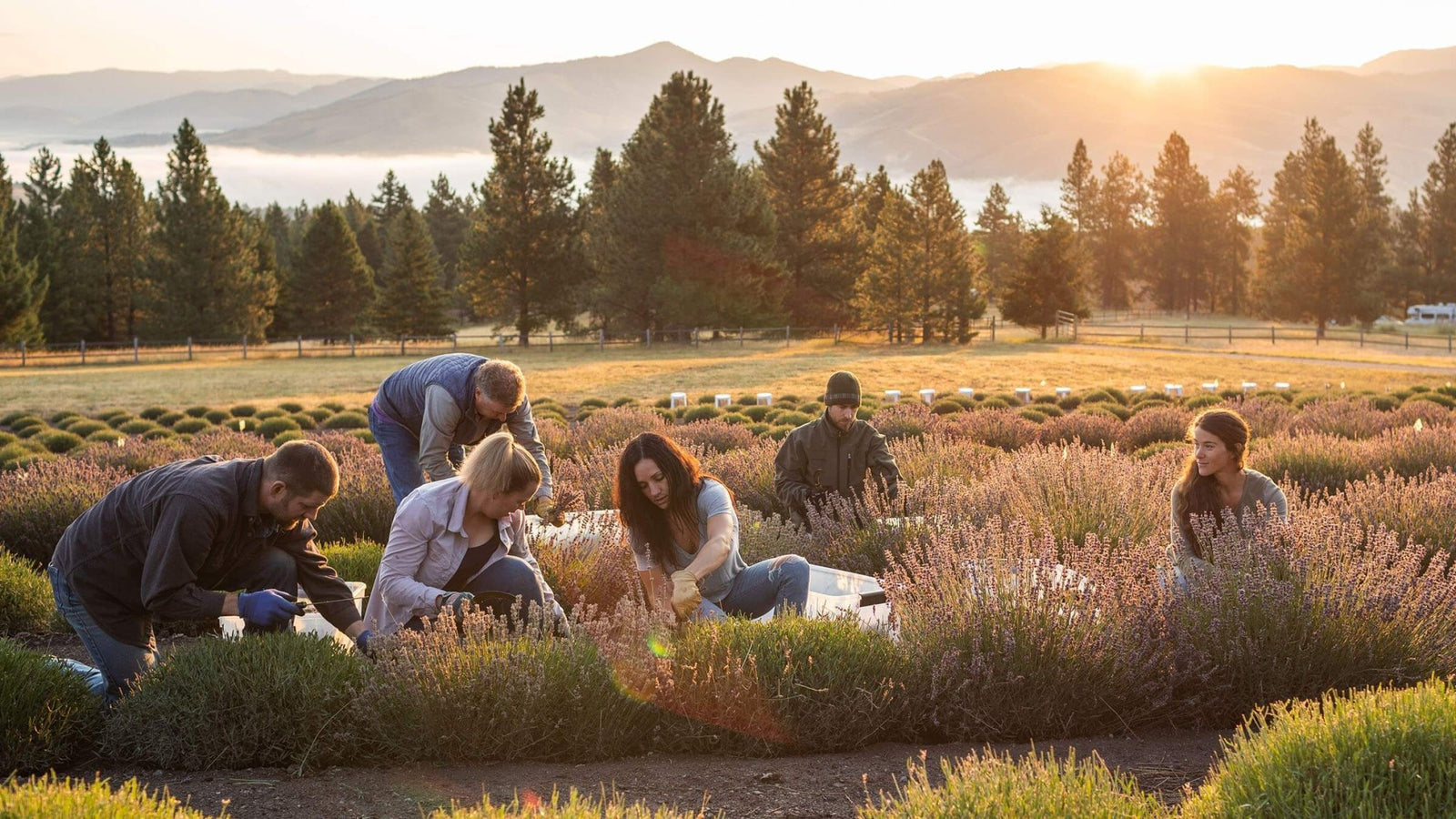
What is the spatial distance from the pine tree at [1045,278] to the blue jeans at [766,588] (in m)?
45.4

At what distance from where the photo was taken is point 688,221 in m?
43.3

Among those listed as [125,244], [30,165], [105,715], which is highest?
[30,165]

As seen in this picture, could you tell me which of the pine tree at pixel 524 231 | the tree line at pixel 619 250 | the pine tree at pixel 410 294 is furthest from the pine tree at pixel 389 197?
the pine tree at pixel 524 231

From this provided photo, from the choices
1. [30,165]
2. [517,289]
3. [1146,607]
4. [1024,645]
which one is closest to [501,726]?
[1024,645]

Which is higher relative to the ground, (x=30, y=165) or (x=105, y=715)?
(x=30, y=165)

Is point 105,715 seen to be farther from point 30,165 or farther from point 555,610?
point 30,165

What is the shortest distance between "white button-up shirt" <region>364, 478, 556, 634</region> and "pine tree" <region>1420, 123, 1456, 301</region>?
71994 millimetres

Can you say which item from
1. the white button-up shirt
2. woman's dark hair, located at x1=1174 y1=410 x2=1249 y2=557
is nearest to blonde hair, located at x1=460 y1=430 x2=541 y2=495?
the white button-up shirt

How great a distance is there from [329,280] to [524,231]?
43.4 feet

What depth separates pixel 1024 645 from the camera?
169 inches

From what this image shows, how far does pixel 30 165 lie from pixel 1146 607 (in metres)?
59.8

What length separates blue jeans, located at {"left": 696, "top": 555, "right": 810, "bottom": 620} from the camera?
17.8 ft

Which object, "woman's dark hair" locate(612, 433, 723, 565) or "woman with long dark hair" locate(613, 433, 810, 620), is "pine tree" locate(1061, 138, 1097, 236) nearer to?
"woman with long dark hair" locate(613, 433, 810, 620)

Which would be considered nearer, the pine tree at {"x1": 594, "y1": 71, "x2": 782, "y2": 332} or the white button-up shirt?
the white button-up shirt
